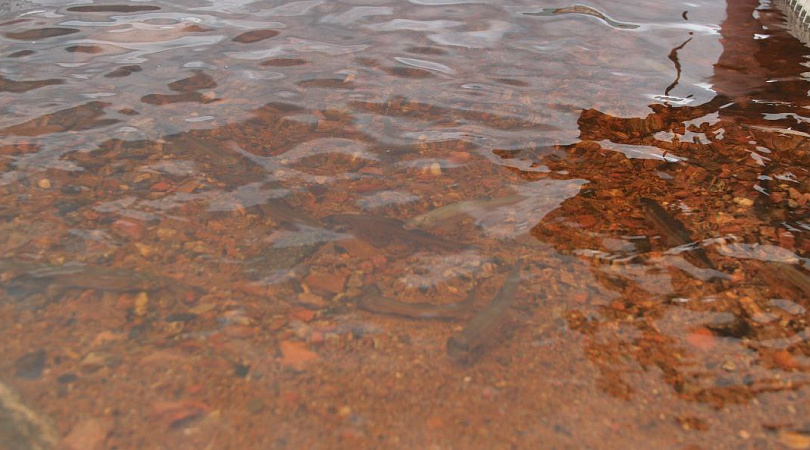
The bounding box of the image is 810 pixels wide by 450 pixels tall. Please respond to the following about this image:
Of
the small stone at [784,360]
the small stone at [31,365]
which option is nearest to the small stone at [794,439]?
the small stone at [784,360]

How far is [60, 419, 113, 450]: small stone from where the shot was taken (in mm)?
2107

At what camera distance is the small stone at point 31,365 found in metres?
2.34

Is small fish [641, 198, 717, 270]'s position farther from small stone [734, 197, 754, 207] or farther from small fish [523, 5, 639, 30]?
small fish [523, 5, 639, 30]

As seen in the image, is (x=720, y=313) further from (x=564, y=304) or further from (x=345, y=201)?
(x=345, y=201)

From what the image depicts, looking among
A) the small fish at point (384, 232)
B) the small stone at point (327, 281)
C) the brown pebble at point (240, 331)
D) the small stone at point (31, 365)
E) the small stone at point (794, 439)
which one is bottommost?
the small stone at point (794, 439)

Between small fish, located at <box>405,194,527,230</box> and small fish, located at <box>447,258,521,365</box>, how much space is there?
574mm

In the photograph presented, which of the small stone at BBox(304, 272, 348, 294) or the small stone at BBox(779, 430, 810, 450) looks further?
the small stone at BBox(304, 272, 348, 294)

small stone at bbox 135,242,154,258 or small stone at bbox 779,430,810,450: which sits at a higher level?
small stone at bbox 135,242,154,258

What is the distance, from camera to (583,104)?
4465 mm

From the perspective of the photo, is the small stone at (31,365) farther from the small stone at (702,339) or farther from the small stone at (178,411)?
the small stone at (702,339)

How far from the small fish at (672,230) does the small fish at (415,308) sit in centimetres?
111

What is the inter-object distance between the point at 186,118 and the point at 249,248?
1.50 metres

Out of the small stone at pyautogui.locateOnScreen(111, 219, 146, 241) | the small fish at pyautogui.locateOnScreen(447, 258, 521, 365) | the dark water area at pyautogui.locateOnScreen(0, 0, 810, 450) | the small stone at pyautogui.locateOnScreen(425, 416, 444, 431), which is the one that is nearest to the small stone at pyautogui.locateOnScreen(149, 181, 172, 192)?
the dark water area at pyautogui.locateOnScreen(0, 0, 810, 450)

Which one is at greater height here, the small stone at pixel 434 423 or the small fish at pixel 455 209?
the small fish at pixel 455 209
